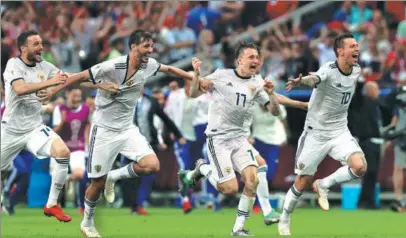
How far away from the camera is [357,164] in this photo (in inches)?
650

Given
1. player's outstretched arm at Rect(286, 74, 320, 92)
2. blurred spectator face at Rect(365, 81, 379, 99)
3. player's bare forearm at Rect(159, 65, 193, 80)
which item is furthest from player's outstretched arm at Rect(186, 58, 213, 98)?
blurred spectator face at Rect(365, 81, 379, 99)

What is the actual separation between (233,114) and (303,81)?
164 cm

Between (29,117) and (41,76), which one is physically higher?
(41,76)

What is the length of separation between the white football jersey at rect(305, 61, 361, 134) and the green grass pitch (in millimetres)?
1597

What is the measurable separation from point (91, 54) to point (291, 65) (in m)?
5.40

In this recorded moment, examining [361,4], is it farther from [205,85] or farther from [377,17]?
[205,85]

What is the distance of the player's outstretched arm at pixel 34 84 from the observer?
15.4 metres

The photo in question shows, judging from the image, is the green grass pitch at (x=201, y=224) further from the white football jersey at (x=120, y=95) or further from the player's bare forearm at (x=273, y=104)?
the player's bare forearm at (x=273, y=104)

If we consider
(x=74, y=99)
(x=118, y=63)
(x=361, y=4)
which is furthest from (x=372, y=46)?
(x=118, y=63)

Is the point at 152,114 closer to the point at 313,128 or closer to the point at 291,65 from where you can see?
the point at 291,65

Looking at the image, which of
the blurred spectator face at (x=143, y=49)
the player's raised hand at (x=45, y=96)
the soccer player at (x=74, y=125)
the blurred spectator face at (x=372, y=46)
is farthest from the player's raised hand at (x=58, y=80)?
the blurred spectator face at (x=372, y=46)

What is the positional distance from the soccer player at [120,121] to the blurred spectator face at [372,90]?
893 cm

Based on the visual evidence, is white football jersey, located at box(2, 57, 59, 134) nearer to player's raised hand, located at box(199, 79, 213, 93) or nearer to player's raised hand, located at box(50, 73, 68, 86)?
player's raised hand, located at box(50, 73, 68, 86)

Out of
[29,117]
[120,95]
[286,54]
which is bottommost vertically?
[29,117]
